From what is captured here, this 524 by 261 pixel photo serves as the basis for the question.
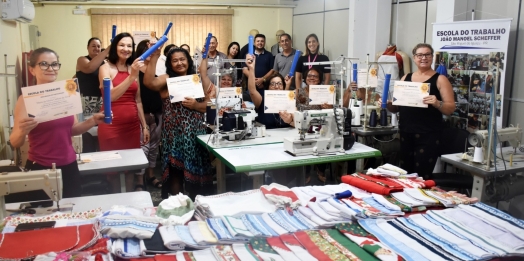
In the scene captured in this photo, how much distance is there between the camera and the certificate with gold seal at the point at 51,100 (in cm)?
232

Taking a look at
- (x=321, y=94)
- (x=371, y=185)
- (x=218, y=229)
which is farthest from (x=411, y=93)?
(x=218, y=229)

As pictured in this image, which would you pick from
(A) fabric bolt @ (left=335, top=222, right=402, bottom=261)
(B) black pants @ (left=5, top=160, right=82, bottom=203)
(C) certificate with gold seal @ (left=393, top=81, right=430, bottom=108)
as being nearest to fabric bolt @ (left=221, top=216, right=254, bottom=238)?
(A) fabric bolt @ (left=335, top=222, right=402, bottom=261)

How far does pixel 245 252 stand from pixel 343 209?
527mm

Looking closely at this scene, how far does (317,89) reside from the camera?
4.11 metres

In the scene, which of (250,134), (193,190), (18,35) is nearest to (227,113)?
(250,134)

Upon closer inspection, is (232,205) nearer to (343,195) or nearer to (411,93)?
(343,195)

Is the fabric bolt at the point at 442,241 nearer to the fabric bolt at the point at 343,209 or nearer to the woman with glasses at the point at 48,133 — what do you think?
the fabric bolt at the point at 343,209

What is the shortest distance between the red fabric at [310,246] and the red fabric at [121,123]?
8.05ft

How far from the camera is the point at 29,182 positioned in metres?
1.98

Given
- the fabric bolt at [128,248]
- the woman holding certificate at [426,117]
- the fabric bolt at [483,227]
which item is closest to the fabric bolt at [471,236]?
the fabric bolt at [483,227]

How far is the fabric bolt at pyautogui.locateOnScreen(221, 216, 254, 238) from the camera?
5.79 feet

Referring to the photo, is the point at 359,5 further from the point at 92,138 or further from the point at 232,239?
the point at 232,239

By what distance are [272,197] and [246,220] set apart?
10.1 inches

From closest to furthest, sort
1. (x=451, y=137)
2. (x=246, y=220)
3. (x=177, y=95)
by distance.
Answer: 1. (x=246, y=220)
2. (x=177, y=95)
3. (x=451, y=137)
